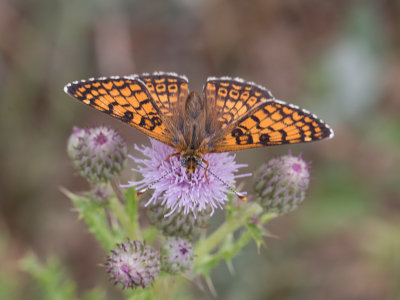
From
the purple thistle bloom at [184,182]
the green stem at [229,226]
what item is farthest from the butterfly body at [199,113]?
the green stem at [229,226]

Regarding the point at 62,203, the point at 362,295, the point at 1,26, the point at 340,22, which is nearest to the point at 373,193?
the point at 362,295

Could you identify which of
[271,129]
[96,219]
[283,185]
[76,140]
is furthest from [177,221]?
[76,140]

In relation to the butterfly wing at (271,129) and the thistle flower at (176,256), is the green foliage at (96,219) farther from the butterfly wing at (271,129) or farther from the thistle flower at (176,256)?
the butterfly wing at (271,129)

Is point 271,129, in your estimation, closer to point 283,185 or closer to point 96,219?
point 283,185

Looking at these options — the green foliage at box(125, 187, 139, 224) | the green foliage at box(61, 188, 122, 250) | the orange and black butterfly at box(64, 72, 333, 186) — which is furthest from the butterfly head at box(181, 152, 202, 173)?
the green foliage at box(61, 188, 122, 250)

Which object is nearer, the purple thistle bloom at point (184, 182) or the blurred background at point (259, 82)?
Answer: the purple thistle bloom at point (184, 182)
